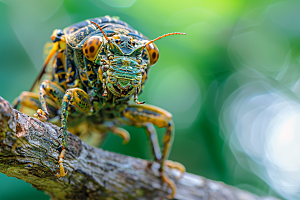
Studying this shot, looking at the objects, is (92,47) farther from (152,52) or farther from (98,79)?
(152,52)

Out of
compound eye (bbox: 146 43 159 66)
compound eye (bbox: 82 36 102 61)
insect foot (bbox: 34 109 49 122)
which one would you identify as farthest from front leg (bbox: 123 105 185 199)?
insect foot (bbox: 34 109 49 122)

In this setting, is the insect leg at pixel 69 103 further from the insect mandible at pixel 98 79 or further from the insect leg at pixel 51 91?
the insect leg at pixel 51 91

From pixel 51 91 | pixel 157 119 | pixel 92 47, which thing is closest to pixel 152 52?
pixel 92 47

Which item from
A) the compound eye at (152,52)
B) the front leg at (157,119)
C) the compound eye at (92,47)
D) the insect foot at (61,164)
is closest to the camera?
the insect foot at (61,164)

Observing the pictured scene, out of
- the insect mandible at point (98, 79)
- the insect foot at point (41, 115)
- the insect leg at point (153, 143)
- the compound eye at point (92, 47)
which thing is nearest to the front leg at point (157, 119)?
the insect mandible at point (98, 79)

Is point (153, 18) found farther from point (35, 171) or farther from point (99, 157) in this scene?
point (35, 171)
